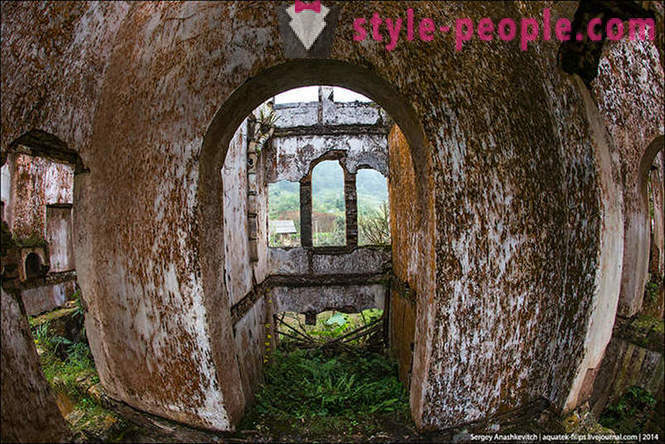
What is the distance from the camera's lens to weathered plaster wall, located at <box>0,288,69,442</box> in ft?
6.15

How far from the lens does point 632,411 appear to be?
5.27m

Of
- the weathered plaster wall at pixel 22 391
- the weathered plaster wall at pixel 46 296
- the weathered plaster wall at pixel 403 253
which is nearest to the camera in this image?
the weathered plaster wall at pixel 22 391

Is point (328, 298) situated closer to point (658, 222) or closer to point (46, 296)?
point (46, 296)

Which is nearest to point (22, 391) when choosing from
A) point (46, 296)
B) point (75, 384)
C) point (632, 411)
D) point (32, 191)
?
point (75, 384)

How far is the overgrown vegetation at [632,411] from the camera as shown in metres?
5.14

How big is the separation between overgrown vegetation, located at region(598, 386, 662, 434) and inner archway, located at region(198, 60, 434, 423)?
485 cm

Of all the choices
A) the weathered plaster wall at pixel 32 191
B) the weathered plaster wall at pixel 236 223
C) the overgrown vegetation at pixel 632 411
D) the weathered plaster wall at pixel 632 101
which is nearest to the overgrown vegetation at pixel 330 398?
the weathered plaster wall at pixel 236 223

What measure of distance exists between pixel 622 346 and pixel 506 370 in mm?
3761

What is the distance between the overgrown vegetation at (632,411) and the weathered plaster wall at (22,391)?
22.8 ft

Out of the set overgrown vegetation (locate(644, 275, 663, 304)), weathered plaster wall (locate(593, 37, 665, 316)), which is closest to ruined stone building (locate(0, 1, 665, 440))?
weathered plaster wall (locate(593, 37, 665, 316))

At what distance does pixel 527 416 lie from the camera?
2.56 meters

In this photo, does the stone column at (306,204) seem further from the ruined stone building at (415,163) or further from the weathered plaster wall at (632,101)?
the weathered plaster wall at (632,101)

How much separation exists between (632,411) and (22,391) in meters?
7.70

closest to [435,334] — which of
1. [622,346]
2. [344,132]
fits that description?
[622,346]
